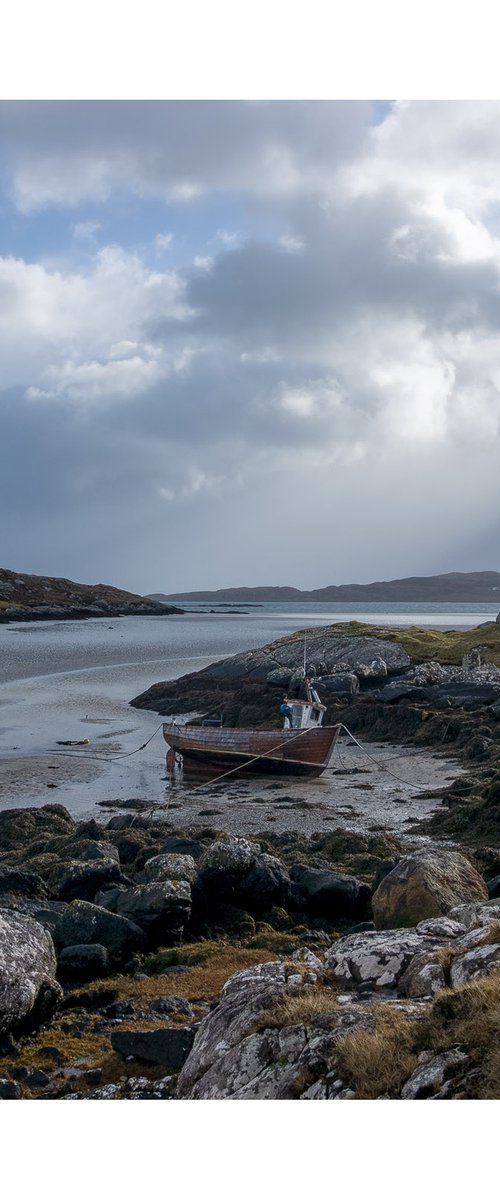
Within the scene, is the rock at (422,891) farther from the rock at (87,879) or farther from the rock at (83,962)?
the rock at (87,879)

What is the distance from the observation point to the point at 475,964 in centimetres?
694

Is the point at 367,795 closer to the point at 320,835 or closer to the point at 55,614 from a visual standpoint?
the point at 320,835

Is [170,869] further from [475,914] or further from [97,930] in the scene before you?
[475,914]

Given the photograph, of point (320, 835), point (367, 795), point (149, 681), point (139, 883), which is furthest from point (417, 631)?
point (139, 883)

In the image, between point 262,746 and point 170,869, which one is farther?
point 262,746

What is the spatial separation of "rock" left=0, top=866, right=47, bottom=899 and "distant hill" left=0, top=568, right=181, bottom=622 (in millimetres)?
123809

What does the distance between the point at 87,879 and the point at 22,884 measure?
1.11m

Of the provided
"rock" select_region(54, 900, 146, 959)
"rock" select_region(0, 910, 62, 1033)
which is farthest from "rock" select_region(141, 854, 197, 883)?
"rock" select_region(0, 910, 62, 1033)

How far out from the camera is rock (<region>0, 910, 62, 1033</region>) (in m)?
8.40

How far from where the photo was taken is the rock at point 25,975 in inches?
331

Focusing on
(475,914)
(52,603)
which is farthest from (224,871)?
(52,603)

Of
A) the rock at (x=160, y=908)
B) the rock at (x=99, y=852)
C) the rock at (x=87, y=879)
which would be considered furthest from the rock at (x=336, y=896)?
the rock at (x=99, y=852)

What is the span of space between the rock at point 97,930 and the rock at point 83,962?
0.95 feet

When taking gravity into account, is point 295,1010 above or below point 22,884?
above
